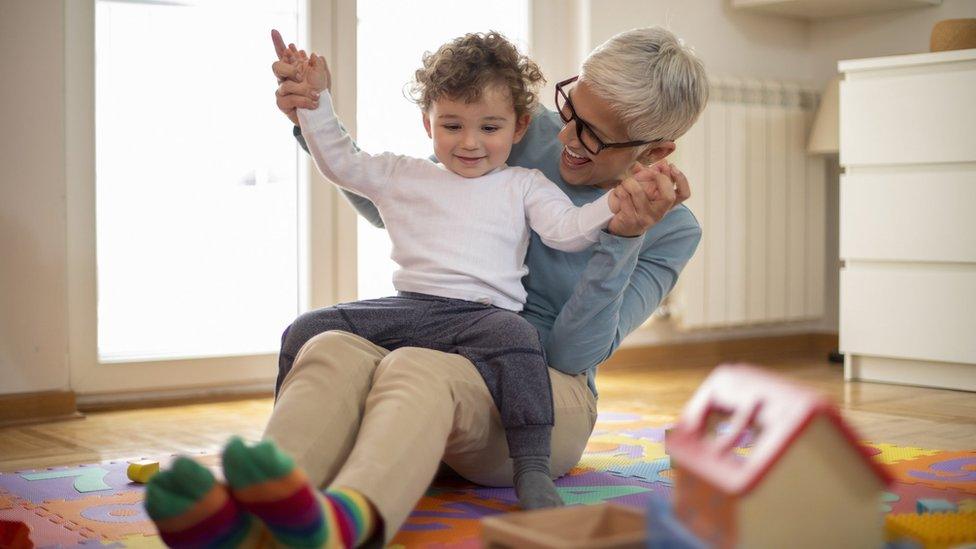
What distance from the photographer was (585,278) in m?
1.53

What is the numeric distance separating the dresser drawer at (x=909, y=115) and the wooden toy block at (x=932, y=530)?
1857 mm

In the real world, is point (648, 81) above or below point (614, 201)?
above

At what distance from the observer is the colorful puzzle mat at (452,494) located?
1426 mm

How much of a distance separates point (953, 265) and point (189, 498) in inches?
99.5

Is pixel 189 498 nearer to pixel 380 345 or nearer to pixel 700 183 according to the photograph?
pixel 380 345

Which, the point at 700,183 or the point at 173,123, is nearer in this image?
the point at 173,123

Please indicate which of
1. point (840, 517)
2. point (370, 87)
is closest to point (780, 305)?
point (370, 87)

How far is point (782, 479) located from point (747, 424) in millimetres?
59

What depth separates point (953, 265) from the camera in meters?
2.98

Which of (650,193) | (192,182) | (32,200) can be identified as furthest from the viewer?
(192,182)

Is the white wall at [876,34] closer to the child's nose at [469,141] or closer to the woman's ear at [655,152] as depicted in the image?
the woman's ear at [655,152]

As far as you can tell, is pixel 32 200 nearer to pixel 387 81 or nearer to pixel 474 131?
pixel 387 81

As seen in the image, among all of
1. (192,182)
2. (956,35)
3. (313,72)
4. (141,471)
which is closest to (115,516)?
→ (141,471)

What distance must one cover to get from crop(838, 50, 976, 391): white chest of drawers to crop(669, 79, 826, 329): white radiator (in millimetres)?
456
